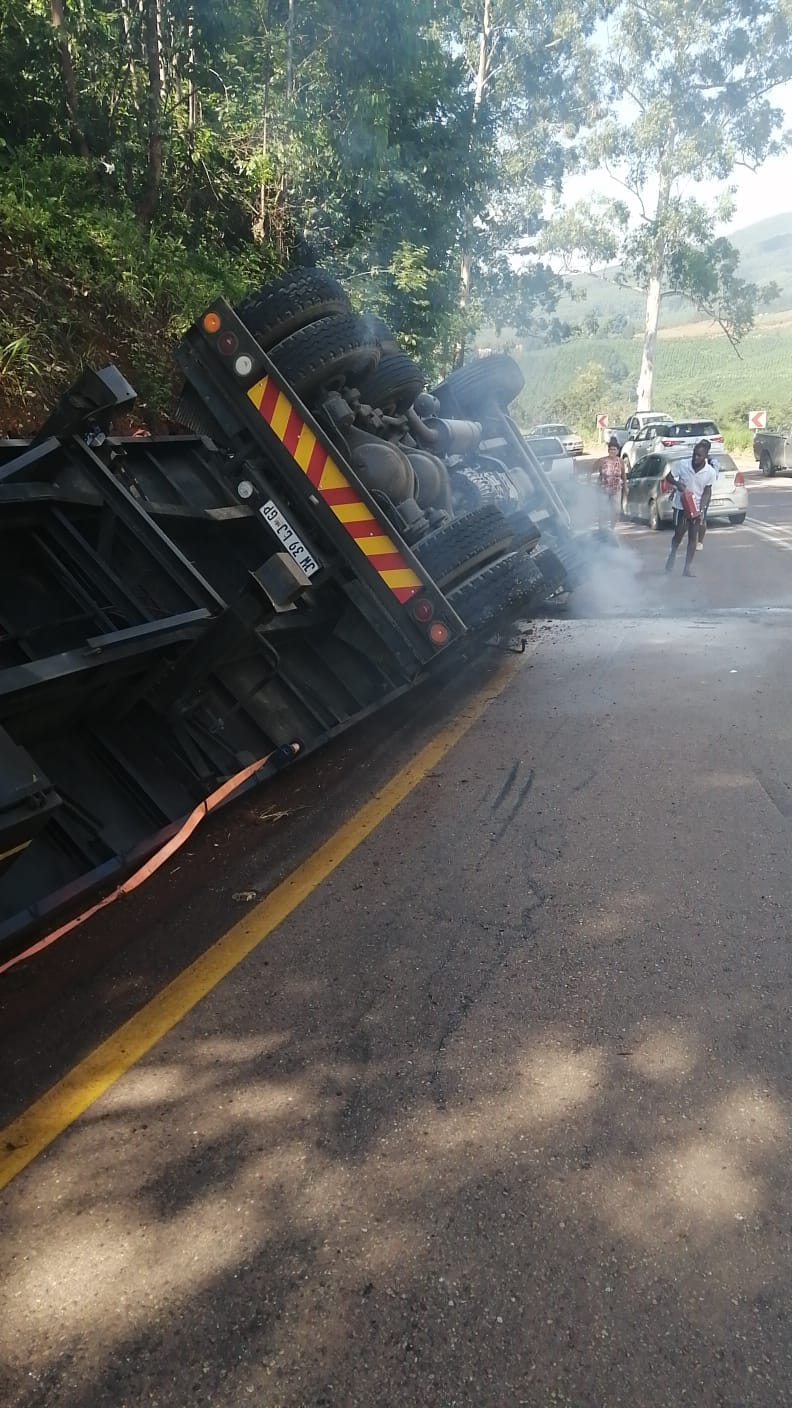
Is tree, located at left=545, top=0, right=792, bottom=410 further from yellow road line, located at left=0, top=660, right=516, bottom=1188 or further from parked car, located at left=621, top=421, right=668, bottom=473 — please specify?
yellow road line, located at left=0, top=660, right=516, bottom=1188

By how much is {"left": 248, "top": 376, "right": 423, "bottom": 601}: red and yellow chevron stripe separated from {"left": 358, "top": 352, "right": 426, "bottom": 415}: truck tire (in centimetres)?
105

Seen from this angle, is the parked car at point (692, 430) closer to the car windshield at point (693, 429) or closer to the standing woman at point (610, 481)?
the car windshield at point (693, 429)

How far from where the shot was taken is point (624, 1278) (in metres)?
2.24

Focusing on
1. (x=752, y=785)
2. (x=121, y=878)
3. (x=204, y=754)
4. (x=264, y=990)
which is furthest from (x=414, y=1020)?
(x=752, y=785)

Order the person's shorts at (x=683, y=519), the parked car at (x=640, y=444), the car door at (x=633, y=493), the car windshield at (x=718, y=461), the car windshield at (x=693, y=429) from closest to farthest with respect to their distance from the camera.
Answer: the person's shorts at (x=683, y=519)
the car windshield at (x=718, y=461)
the car door at (x=633, y=493)
the car windshield at (x=693, y=429)
the parked car at (x=640, y=444)

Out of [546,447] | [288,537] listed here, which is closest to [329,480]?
[288,537]

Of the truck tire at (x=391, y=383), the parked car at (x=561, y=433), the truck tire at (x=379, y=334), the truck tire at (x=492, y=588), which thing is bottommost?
the parked car at (x=561, y=433)

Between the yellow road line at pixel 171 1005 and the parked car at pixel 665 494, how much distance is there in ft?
47.6

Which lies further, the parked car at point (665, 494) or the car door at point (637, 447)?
the car door at point (637, 447)

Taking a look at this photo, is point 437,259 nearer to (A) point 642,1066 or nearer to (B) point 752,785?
(B) point 752,785

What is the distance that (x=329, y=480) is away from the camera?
518 centimetres

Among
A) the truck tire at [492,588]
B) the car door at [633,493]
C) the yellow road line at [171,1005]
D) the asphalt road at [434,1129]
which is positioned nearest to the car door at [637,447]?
the car door at [633,493]

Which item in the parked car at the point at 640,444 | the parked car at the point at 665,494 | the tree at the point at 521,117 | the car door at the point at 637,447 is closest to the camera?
the parked car at the point at 665,494

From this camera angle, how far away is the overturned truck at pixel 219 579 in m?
3.54
